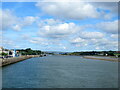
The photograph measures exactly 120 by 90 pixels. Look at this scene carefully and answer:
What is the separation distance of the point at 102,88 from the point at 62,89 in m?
4.20

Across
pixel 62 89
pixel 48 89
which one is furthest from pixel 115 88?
pixel 48 89

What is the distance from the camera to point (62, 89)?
16.1m

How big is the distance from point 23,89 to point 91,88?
677 centimetres

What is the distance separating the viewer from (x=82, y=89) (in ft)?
53.5

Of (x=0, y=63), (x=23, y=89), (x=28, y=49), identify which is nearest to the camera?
(x=23, y=89)

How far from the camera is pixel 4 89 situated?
1617cm

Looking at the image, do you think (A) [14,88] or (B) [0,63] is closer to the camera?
(A) [14,88]

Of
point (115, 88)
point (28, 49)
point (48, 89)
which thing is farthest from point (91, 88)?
point (28, 49)

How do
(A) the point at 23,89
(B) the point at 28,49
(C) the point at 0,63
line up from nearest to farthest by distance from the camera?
(A) the point at 23,89 < (C) the point at 0,63 < (B) the point at 28,49

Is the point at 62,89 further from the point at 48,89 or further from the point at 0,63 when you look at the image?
the point at 0,63

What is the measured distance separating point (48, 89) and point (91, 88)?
14.3ft

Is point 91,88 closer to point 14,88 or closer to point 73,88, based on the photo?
point 73,88

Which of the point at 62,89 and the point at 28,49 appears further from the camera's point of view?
the point at 28,49

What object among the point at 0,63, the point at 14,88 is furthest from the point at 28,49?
the point at 14,88
